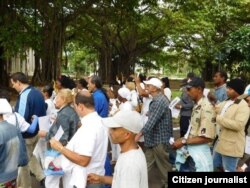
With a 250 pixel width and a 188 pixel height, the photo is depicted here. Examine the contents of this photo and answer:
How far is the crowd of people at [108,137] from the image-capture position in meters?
3.15

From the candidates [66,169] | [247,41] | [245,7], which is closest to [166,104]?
[66,169]

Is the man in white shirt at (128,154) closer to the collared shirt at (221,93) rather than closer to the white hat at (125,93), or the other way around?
the collared shirt at (221,93)

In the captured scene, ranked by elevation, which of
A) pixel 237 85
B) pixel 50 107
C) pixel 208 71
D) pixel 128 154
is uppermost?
pixel 237 85

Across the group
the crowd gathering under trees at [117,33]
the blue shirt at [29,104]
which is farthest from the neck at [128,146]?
the crowd gathering under trees at [117,33]

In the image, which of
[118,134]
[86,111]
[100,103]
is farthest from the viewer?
[100,103]

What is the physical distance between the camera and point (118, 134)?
313cm

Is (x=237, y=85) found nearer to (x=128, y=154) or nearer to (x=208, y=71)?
(x=128, y=154)

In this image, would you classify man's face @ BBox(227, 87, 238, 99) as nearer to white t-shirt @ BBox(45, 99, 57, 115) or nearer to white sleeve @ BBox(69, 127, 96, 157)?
white sleeve @ BBox(69, 127, 96, 157)

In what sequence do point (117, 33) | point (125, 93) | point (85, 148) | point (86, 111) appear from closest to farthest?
point (85, 148) < point (86, 111) < point (125, 93) < point (117, 33)

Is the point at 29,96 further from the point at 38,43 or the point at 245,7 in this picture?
the point at 245,7

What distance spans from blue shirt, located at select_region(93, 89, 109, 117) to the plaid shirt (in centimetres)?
97

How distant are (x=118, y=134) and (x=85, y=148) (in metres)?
0.55

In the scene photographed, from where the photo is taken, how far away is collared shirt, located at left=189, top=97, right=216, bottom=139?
15.1 ft

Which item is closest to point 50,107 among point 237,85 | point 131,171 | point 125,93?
point 125,93
